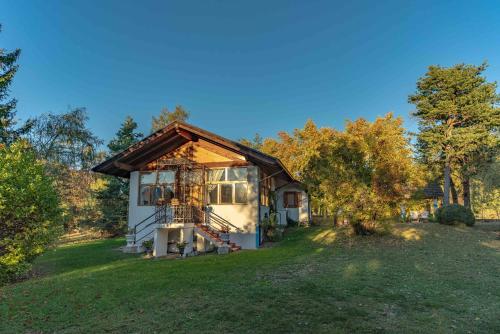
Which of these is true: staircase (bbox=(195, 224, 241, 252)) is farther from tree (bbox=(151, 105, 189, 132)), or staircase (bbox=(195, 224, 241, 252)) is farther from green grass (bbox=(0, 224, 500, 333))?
tree (bbox=(151, 105, 189, 132))

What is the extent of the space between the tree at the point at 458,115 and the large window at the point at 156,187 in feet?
67.8

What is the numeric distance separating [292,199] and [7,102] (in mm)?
21573

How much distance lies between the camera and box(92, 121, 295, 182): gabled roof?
1231 cm

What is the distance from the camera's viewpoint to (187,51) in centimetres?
2302

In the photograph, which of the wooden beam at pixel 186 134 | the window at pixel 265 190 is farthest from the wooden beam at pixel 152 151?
the window at pixel 265 190

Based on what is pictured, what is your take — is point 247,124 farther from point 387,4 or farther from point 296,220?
point 387,4

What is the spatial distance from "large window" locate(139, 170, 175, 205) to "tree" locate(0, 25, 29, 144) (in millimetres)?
9484

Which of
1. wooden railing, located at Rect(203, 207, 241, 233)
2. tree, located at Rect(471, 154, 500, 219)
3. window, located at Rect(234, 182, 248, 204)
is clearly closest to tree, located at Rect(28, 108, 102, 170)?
wooden railing, located at Rect(203, 207, 241, 233)

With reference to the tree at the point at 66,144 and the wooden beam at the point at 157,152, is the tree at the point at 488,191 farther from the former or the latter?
the tree at the point at 66,144

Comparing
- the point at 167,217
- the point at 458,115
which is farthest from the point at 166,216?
the point at 458,115

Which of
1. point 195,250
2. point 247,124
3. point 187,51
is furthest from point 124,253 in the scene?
point 247,124

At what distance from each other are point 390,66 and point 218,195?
1775 centimetres

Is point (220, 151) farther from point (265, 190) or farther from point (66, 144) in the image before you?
point (66, 144)

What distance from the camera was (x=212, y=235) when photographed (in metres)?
12.2
